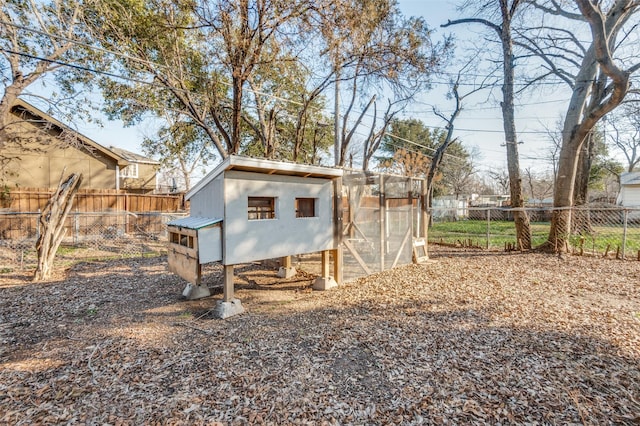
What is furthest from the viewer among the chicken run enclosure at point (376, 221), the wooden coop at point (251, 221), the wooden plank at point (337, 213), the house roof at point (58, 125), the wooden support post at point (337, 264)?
the house roof at point (58, 125)

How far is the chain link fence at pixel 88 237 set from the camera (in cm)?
790

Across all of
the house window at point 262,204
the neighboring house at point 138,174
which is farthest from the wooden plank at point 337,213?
the neighboring house at point 138,174

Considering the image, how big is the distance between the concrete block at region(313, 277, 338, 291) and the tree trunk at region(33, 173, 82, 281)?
5413mm

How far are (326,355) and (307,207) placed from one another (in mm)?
2934

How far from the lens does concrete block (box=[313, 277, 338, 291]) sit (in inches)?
213

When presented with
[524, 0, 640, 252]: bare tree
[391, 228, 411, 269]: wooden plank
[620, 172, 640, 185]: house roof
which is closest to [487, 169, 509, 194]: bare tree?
[620, 172, 640, 185]: house roof

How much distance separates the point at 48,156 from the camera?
11.8m

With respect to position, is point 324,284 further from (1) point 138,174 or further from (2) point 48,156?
(1) point 138,174

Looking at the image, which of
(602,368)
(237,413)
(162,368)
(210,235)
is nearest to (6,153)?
(210,235)

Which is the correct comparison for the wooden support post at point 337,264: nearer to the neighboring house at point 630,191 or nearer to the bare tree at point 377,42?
the bare tree at point 377,42

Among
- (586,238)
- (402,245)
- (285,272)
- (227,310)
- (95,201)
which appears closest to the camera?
(227,310)

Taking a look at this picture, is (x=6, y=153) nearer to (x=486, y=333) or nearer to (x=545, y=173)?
(x=486, y=333)

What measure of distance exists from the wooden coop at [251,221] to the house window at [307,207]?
2 centimetres

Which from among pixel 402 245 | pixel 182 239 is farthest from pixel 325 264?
pixel 182 239
